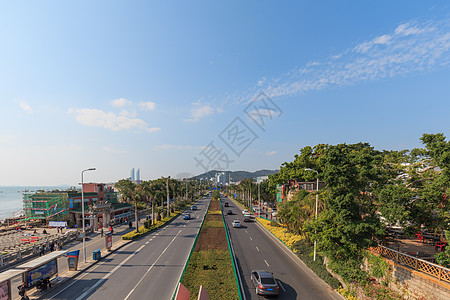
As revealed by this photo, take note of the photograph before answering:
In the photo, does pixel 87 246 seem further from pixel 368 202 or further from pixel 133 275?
pixel 368 202

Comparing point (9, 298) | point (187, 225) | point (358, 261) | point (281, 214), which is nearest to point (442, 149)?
point (358, 261)

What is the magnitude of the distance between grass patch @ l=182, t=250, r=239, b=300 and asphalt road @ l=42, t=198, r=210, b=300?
141cm

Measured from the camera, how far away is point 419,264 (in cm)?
1458

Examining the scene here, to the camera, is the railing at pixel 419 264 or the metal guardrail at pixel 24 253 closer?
the railing at pixel 419 264

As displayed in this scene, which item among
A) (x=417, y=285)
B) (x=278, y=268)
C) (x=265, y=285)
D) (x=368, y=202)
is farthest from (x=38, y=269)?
(x=368, y=202)

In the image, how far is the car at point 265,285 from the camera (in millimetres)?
16469

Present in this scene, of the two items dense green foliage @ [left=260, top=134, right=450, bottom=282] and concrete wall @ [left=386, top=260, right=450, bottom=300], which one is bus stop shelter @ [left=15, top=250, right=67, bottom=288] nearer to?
dense green foliage @ [left=260, top=134, right=450, bottom=282]

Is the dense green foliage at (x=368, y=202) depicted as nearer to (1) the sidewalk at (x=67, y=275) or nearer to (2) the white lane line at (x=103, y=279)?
(2) the white lane line at (x=103, y=279)

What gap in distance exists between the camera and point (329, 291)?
18.1 m

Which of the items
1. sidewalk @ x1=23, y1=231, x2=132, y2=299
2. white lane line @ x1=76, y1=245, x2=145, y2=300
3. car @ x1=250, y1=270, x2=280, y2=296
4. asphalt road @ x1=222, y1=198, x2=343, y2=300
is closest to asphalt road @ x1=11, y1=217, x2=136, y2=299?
sidewalk @ x1=23, y1=231, x2=132, y2=299

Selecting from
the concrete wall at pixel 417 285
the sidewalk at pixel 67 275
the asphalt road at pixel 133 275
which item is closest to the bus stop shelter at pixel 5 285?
the sidewalk at pixel 67 275

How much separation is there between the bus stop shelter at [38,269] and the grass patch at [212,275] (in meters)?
11.6

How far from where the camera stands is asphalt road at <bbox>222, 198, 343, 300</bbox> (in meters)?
17.5

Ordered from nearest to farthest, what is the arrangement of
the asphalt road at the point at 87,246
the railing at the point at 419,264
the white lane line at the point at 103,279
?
the railing at the point at 419,264 → the white lane line at the point at 103,279 → the asphalt road at the point at 87,246
